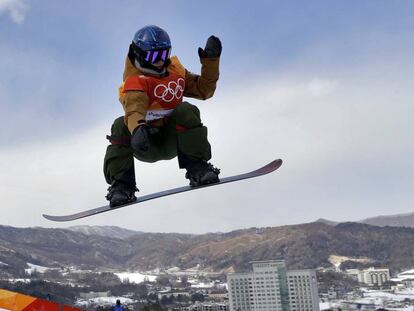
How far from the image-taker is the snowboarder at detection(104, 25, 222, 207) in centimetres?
431

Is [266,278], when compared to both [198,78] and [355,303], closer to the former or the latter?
[355,303]

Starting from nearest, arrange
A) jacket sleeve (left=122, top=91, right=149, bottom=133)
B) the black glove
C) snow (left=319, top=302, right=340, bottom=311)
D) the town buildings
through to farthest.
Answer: jacket sleeve (left=122, top=91, right=149, bottom=133)
the black glove
snow (left=319, top=302, right=340, bottom=311)
the town buildings

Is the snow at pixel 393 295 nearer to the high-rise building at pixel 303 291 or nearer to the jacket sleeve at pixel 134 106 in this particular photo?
the high-rise building at pixel 303 291

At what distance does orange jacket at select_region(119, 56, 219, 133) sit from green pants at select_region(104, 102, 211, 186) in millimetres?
141

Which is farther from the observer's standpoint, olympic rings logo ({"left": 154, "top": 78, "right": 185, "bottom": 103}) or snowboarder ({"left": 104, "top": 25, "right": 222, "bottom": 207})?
olympic rings logo ({"left": 154, "top": 78, "right": 185, "bottom": 103})

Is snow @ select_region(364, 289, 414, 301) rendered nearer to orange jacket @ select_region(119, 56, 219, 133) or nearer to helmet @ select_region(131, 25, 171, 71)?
orange jacket @ select_region(119, 56, 219, 133)

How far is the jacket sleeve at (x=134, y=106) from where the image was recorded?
423cm

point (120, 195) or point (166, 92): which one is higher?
point (166, 92)

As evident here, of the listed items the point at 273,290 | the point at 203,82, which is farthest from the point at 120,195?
the point at 273,290

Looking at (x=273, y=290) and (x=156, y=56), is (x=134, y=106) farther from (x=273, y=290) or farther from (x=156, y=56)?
(x=273, y=290)

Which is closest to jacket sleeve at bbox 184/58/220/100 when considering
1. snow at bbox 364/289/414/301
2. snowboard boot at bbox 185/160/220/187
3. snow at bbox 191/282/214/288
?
snowboard boot at bbox 185/160/220/187

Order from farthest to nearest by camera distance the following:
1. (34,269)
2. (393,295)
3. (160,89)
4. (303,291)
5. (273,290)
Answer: (34,269) → (393,295) → (303,291) → (273,290) → (160,89)

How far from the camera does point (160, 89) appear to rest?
4.49 meters

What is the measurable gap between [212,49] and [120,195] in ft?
5.38
